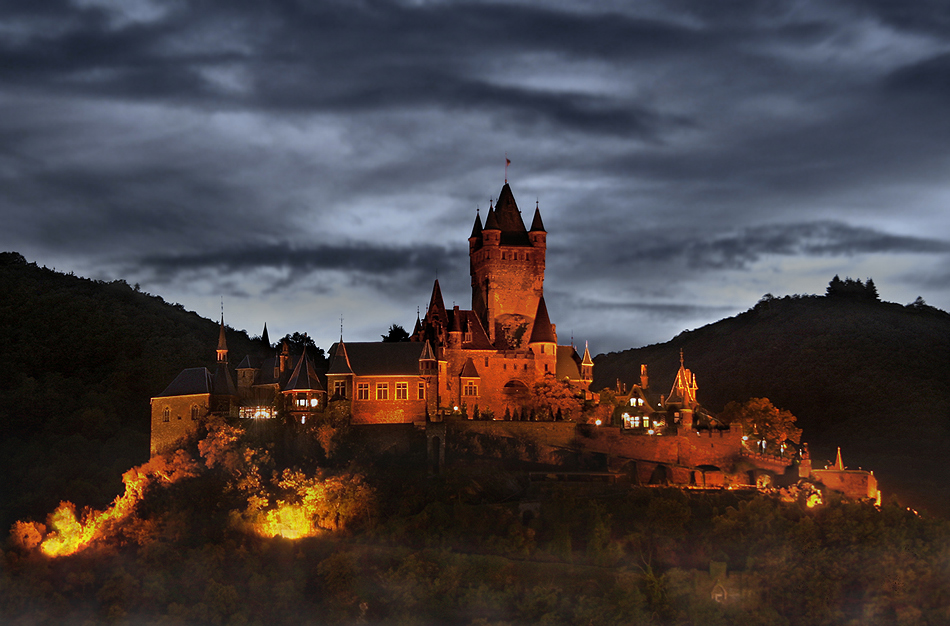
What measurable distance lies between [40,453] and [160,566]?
3061 cm

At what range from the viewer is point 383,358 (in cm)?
6238

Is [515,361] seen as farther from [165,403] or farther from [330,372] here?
[165,403]

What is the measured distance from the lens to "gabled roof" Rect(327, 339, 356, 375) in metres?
61.4

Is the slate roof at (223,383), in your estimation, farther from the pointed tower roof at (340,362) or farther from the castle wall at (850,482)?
the castle wall at (850,482)

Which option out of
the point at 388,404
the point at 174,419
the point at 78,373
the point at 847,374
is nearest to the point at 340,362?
the point at 388,404

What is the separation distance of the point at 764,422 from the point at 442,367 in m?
21.1

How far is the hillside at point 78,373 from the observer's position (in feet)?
241

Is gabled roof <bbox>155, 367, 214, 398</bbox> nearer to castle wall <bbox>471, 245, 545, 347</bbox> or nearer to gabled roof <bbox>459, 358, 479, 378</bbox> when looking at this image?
gabled roof <bbox>459, 358, 479, 378</bbox>

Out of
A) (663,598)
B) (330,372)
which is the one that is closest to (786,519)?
(663,598)

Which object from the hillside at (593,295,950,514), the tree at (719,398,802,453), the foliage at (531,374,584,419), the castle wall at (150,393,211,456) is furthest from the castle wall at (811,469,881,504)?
the castle wall at (150,393,211,456)

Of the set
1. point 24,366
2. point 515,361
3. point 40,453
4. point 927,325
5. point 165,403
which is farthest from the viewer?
point 927,325

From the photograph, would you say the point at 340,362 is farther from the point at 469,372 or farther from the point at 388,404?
the point at 469,372

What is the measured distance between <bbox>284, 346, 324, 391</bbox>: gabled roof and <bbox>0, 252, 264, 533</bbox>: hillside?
17.9 metres

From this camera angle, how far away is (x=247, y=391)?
2410 inches
